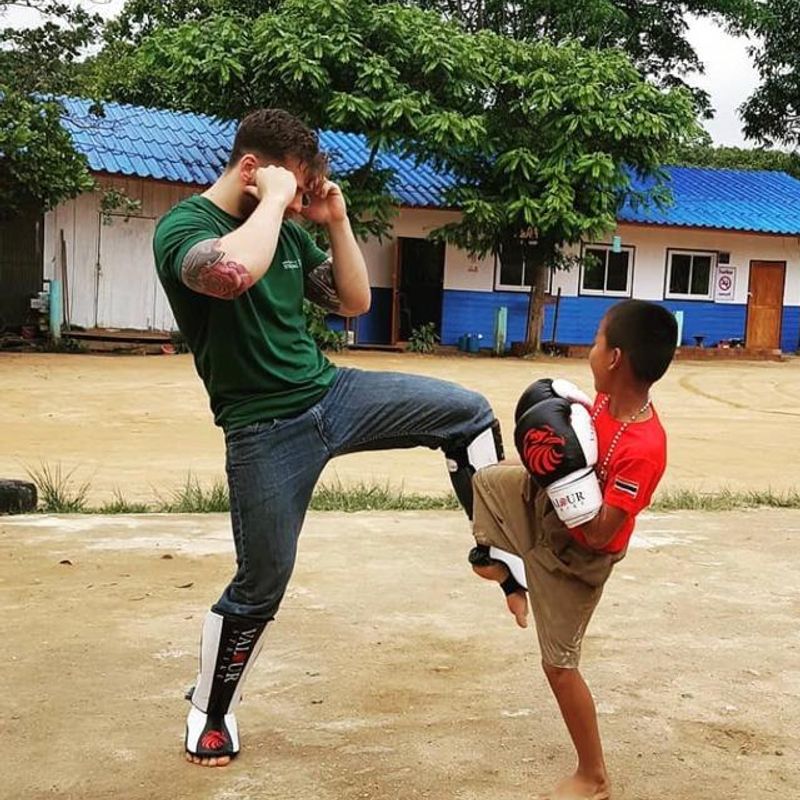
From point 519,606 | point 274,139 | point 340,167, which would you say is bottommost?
point 519,606

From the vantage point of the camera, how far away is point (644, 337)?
2.39 m

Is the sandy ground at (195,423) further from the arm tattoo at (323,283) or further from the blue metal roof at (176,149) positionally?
the arm tattoo at (323,283)

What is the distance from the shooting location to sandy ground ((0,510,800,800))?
267 centimetres

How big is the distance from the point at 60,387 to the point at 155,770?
1070 cm

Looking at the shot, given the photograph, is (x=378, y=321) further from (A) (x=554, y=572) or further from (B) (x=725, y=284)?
(A) (x=554, y=572)

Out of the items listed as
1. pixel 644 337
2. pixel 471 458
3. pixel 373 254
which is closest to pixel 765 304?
pixel 373 254

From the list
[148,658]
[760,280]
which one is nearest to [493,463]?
[148,658]

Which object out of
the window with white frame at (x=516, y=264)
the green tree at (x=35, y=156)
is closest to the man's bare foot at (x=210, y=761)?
the green tree at (x=35, y=156)

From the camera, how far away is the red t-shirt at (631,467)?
Result: 2.31m

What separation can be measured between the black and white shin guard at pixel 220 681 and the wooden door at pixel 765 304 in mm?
22026

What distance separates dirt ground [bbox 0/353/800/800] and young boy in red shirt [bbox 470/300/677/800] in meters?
0.34

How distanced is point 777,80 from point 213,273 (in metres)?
28.6

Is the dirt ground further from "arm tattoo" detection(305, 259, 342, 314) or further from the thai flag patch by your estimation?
"arm tattoo" detection(305, 259, 342, 314)

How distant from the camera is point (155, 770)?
267 cm
